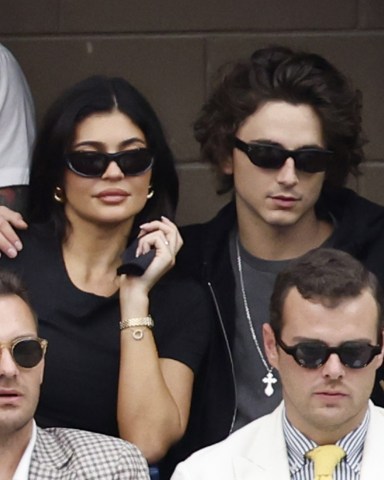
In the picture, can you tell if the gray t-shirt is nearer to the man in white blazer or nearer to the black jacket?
the black jacket

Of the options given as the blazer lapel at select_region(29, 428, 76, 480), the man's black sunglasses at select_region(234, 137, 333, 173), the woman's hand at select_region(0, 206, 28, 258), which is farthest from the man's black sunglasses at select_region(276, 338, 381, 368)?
the woman's hand at select_region(0, 206, 28, 258)

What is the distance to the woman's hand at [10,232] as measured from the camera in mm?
5637

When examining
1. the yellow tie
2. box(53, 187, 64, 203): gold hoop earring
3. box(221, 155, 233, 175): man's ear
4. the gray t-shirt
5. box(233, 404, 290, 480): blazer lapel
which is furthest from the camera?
box(221, 155, 233, 175): man's ear

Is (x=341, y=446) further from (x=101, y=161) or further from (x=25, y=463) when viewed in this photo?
(x=101, y=161)

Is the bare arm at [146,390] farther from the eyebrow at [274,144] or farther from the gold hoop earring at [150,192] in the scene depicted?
the eyebrow at [274,144]

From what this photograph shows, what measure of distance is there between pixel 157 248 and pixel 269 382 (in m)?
0.55

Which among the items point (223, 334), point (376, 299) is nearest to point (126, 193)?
point (223, 334)

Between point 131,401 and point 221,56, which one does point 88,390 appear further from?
point 221,56

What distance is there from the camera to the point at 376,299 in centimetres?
495

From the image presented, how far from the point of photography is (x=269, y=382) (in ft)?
18.6

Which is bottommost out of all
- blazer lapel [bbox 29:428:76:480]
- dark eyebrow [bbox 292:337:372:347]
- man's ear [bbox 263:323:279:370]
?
blazer lapel [bbox 29:428:76:480]

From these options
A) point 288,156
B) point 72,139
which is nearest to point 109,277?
point 72,139

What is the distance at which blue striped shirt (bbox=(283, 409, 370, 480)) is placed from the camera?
4.87m

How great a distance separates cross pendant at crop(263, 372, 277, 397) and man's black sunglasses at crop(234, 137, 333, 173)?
2.16 feet
